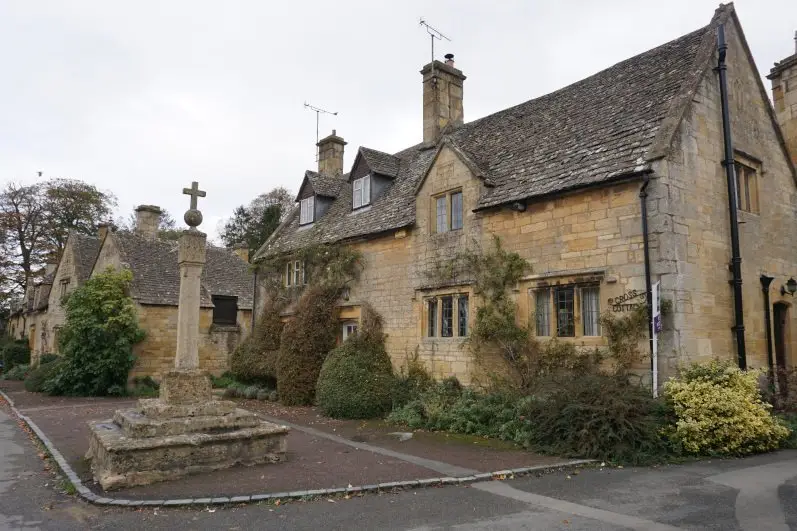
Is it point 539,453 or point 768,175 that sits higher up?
point 768,175

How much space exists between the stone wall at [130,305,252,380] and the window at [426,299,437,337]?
12.6m

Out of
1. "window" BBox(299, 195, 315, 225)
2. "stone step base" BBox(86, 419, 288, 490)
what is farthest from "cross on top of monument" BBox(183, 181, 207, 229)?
"window" BBox(299, 195, 315, 225)

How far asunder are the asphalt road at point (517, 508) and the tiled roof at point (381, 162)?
13452 mm

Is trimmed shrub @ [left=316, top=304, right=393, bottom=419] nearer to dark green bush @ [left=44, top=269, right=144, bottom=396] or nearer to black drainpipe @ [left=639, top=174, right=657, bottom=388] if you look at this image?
black drainpipe @ [left=639, top=174, right=657, bottom=388]

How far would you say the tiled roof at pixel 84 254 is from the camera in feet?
96.9

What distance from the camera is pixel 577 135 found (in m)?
14.0

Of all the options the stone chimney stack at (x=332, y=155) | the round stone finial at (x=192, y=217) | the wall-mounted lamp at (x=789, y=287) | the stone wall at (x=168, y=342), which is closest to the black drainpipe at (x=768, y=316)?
the wall-mounted lamp at (x=789, y=287)

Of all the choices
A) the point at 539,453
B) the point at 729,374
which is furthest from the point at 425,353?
the point at 729,374

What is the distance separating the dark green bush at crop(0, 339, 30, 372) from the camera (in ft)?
118

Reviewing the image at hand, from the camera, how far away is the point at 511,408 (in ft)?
39.5

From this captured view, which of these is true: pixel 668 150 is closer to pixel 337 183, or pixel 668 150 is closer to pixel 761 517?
pixel 761 517

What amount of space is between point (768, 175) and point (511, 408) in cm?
881

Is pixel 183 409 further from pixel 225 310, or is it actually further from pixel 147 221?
pixel 147 221

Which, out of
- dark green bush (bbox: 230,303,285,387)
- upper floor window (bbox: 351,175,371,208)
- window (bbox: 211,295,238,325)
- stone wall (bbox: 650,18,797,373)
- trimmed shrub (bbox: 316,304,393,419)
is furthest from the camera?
window (bbox: 211,295,238,325)
